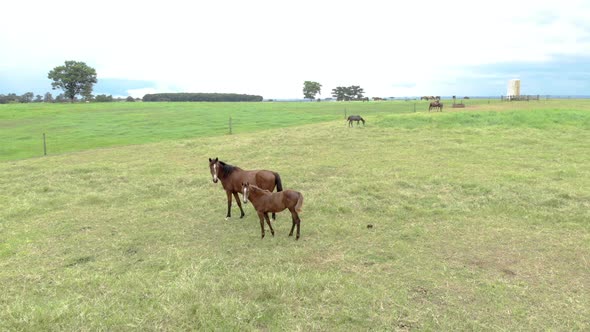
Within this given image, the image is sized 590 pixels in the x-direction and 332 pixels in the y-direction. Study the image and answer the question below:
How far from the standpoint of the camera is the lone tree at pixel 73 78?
331 ft

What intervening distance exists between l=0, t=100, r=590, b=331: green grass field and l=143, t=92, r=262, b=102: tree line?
440 feet

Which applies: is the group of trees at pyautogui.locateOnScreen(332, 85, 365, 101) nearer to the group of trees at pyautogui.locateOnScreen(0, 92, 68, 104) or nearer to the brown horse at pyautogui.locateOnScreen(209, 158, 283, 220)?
the group of trees at pyautogui.locateOnScreen(0, 92, 68, 104)

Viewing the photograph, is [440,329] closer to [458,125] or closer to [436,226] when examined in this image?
[436,226]

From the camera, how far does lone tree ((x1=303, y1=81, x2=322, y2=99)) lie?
486ft

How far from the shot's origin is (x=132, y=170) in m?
16.7

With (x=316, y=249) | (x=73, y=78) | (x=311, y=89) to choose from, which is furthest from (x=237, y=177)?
(x=311, y=89)

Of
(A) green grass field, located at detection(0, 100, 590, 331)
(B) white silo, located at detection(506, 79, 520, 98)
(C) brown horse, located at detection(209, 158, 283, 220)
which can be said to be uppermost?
(B) white silo, located at detection(506, 79, 520, 98)

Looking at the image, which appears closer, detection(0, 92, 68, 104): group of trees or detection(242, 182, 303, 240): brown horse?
detection(242, 182, 303, 240): brown horse

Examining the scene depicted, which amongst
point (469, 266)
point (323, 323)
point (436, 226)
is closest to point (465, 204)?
point (436, 226)

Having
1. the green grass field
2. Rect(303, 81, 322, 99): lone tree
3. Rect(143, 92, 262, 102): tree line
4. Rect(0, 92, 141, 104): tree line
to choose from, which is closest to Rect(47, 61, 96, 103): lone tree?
Rect(0, 92, 141, 104): tree line

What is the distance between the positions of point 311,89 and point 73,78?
3291 inches

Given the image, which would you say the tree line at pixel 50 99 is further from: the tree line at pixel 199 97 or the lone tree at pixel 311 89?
the lone tree at pixel 311 89

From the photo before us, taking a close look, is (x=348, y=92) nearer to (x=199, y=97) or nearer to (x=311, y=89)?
(x=311, y=89)

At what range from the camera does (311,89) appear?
148m
